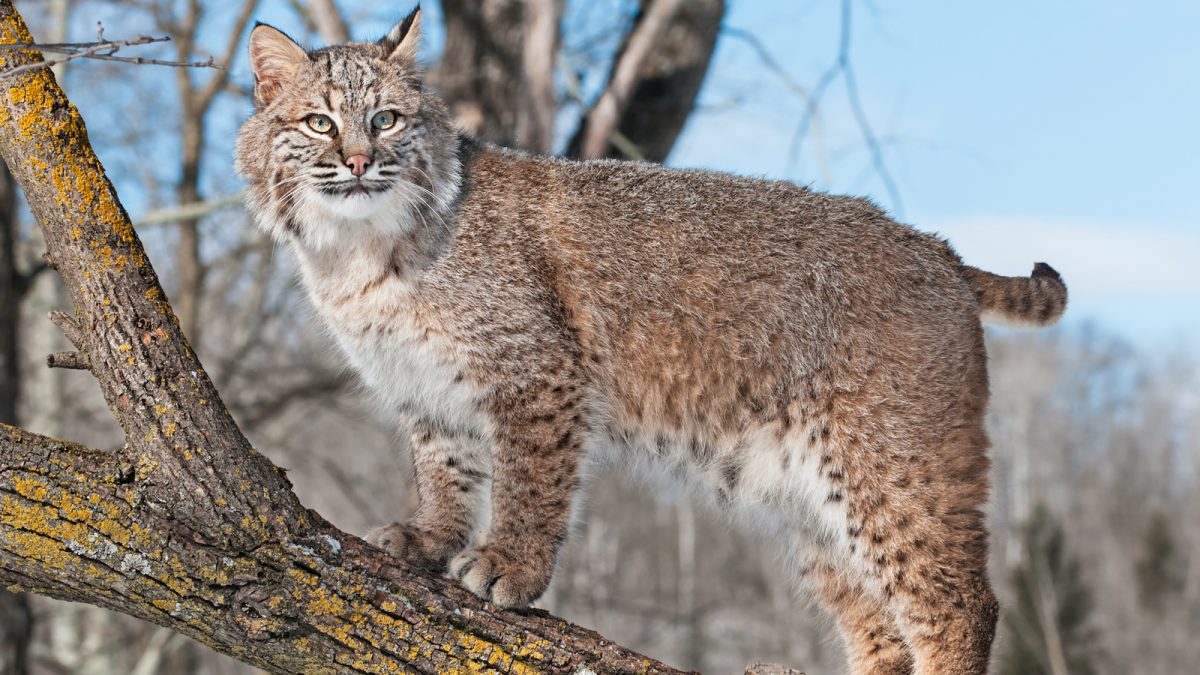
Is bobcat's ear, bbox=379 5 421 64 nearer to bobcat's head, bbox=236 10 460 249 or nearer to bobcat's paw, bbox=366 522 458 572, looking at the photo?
bobcat's head, bbox=236 10 460 249

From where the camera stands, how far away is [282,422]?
15.2 m

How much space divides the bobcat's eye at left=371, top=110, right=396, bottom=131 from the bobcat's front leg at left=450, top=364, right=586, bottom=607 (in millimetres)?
1072

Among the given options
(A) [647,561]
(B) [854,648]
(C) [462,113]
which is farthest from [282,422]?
(A) [647,561]

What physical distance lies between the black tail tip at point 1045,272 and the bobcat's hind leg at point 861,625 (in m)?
1.57

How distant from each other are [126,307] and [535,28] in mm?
5844

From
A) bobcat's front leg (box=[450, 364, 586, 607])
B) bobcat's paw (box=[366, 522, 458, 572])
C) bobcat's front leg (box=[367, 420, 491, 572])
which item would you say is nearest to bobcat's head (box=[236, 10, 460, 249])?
bobcat's front leg (box=[450, 364, 586, 607])

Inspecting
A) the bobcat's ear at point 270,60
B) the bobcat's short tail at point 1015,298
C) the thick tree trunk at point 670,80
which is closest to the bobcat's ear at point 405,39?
the bobcat's ear at point 270,60

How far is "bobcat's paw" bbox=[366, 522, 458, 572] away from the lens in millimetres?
4324

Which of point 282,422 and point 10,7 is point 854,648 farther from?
point 282,422

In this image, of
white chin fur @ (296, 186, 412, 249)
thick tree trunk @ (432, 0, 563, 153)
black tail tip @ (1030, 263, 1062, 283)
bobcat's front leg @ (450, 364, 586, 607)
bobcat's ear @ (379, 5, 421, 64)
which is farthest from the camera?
thick tree trunk @ (432, 0, 563, 153)

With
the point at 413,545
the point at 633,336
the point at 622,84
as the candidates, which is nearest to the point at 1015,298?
the point at 633,336

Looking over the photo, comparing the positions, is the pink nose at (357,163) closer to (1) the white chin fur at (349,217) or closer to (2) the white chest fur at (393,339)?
(1) the white chin fur at (349,217)

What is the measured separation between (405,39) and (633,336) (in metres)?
1.52

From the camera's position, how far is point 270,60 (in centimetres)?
467
